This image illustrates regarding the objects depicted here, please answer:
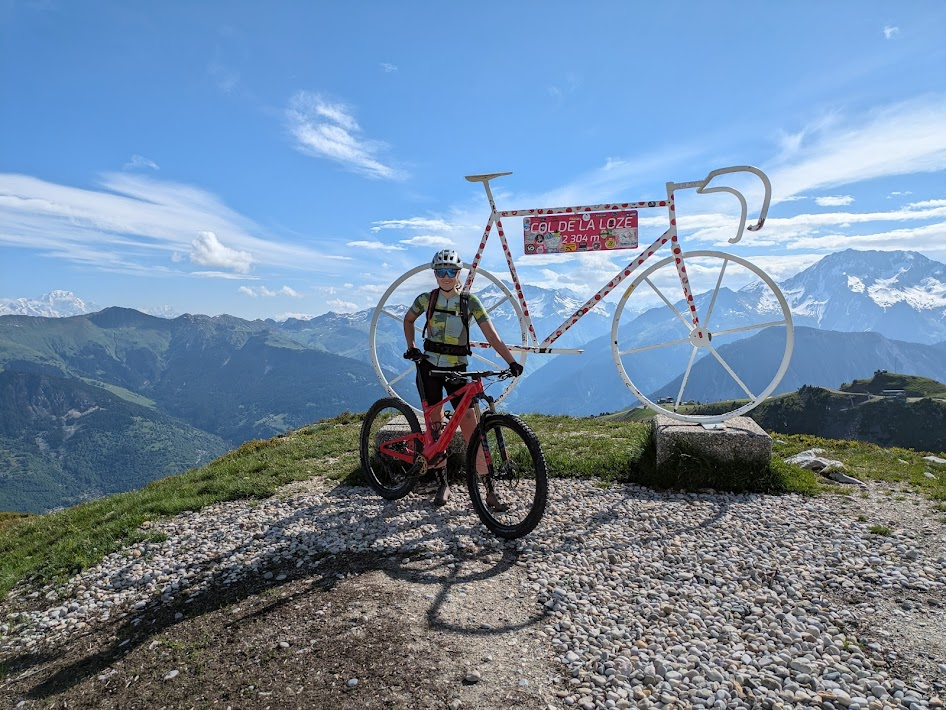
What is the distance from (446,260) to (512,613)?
174 inches

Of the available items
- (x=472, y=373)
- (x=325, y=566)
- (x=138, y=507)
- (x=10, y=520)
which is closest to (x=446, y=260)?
(x=472, y=373)

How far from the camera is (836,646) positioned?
4496 mm

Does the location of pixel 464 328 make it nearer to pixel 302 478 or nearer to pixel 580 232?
pixel 580 232

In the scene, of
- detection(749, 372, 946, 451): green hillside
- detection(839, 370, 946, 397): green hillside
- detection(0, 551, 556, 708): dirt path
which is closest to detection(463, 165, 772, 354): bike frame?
detection(0, 551, 556, 708): dirt path

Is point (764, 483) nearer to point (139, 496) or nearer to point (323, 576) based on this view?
point (323, 576)

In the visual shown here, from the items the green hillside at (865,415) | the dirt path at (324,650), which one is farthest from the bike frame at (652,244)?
the green hillside at (865,415)

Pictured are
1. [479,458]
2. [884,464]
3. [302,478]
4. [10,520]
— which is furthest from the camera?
[10,520]

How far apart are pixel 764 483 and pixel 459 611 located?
5604 millimetres

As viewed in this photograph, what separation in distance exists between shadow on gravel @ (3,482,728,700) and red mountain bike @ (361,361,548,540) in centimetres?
34

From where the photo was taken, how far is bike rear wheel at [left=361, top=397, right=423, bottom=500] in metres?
8.23

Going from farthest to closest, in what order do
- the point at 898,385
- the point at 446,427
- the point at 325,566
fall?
the point at 898,385
the point at 446,427
the point at 325,566

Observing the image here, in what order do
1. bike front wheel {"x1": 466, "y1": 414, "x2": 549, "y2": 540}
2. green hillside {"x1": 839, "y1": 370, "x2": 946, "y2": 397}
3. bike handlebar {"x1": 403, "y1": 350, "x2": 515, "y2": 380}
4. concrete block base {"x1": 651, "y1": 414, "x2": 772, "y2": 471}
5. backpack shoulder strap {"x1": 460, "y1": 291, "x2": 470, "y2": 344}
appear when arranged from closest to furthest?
Answer: bike front wheel {"x1": 466, "y1": 414, "x2": 549, "y2": 540} → bike handlebar {"x1": 403, "y1": 350, "x2": 515, "y2": 380} → backpack shoulder strap {"x1": 460, "y1": 291, "x2": 470, "y2": 344} → concrete block base {"x1": 651, "y1": 414, "x2": 772, "y2": 471} → green hillside {"x1": 839, "y1": 370, "x2": 946, "y2": 397}

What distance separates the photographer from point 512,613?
5184mm

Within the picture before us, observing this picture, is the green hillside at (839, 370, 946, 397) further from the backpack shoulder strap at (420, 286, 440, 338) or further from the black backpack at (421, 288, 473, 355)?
the backpack shoulder strap at (420, 286, 440, 338)
